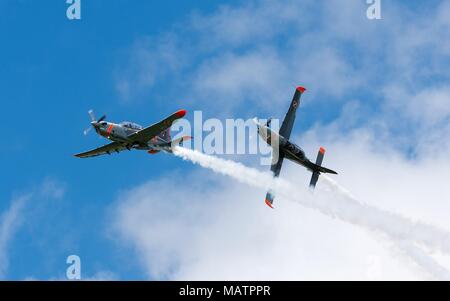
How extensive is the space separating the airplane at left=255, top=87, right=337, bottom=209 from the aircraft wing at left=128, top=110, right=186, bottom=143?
27.2ft

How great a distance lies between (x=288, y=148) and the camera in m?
80.7

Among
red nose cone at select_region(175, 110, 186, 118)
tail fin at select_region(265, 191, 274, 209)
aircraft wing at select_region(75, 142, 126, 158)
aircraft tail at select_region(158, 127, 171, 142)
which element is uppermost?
aircraft wing at select_region(75, 142, 126, 158)

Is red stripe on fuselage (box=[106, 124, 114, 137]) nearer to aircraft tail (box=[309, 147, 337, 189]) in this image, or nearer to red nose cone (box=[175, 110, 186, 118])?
red nose cone (box=[175, 110, 186, 118])

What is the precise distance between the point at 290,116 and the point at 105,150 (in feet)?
65.5

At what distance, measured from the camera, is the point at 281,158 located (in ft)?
274

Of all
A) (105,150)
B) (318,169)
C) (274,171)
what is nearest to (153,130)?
(105,150)

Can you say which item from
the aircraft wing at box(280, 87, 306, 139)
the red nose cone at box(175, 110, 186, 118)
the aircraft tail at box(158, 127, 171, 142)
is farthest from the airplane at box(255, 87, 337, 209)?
the aircraft tail at box(158, 127, 171, 142)

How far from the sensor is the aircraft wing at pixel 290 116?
3300 inches

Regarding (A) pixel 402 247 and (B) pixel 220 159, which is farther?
(B) pixel 220 159

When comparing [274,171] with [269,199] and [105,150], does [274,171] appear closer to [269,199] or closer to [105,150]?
[269,199]

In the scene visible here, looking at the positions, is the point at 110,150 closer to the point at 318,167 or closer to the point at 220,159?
the point at 220,159

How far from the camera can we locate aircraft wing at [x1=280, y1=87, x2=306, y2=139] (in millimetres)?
→ 83812
